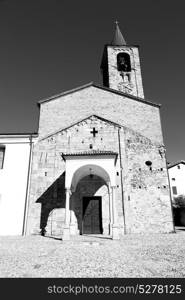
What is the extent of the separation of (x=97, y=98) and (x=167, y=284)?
1409 cm

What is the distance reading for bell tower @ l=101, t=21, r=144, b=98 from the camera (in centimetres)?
2086

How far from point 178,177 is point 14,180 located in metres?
25.0

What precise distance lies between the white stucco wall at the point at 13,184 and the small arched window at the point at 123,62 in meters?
14.8

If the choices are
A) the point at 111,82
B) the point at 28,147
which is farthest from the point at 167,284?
the point at 111,82

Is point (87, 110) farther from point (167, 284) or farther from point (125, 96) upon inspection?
point (167, 284)

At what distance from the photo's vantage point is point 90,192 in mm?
12406

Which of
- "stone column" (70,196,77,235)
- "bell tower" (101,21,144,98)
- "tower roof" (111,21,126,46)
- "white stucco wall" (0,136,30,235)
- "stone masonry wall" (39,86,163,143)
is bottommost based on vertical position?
"stone column" (70,196,77,235)

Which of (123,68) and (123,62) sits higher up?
(123,62)

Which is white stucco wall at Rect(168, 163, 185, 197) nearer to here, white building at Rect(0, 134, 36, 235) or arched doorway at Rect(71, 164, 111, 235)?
arched doorway at Rect(71, 164, 111, 235)

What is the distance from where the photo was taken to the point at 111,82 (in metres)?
20.8

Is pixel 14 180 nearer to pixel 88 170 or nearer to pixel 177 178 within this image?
pixel 88 170

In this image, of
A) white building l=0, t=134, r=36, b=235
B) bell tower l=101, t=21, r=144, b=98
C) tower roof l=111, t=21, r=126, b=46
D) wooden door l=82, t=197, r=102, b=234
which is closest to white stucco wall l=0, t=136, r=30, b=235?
white building l=0, t=134, r=36, b=235

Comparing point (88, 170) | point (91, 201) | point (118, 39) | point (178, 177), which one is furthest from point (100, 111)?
point (178, 177)

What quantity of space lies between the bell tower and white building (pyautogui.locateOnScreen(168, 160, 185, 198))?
14666 mm
